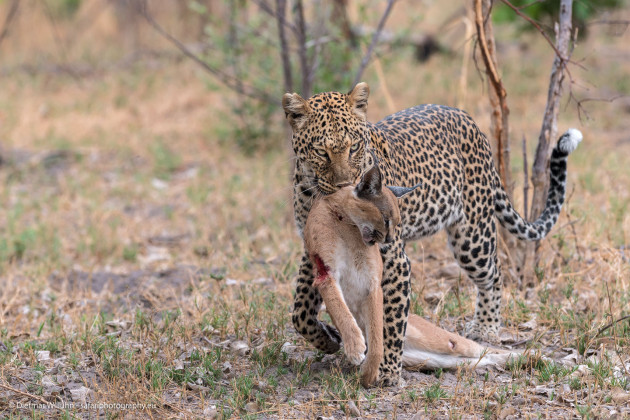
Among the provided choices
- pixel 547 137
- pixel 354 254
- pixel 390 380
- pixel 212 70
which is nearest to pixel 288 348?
pixel 390 380

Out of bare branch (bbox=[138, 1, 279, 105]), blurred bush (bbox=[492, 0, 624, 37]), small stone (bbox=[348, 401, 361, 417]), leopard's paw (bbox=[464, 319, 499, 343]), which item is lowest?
small stone (bbox=[348, 401, 361, 417])

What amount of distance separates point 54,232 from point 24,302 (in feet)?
7.39

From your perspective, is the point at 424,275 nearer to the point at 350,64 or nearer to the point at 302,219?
the point at 302,219

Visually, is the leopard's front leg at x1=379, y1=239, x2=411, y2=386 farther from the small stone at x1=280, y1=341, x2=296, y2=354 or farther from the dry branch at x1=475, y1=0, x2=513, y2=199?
the dry branch at x1=475, y1=0, x2=513, y2=199

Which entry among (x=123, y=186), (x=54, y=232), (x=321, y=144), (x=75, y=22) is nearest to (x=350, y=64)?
(x=123, y=186)

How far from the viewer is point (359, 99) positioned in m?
4.94

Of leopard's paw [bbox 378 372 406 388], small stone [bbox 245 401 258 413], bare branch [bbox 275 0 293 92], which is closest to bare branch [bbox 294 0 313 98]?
bare branch [bbox 275 0 293 92]

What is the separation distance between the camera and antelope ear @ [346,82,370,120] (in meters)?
4.90

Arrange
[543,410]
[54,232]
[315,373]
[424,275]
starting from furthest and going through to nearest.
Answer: [54,232] → [424,275] → [315,373] → [543,410]

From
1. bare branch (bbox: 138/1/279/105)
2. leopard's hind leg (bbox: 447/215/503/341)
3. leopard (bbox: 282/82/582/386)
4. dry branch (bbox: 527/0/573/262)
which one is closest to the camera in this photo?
leopard (bbox: 282/82/582/386)

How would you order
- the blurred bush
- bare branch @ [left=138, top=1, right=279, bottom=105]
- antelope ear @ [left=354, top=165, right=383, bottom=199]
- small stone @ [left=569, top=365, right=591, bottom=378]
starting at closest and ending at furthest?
1. antelope ear @ [left=354, top=165, right=383, bottom=199]
2. small stone @ [left=569, top=365, right=591, bottom=378]
3. bare branch @ [left=138, top=1, right=279, bottom=105]
4. the blurred bush

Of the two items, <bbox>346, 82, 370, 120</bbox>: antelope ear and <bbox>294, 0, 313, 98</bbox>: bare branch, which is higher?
<bbox>294, 0, 313, 98</bbox>: bare branch

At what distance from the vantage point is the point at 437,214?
547 centimetres

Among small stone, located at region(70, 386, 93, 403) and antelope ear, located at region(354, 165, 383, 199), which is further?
small stone, located at region(70, 386, 93, 403)
